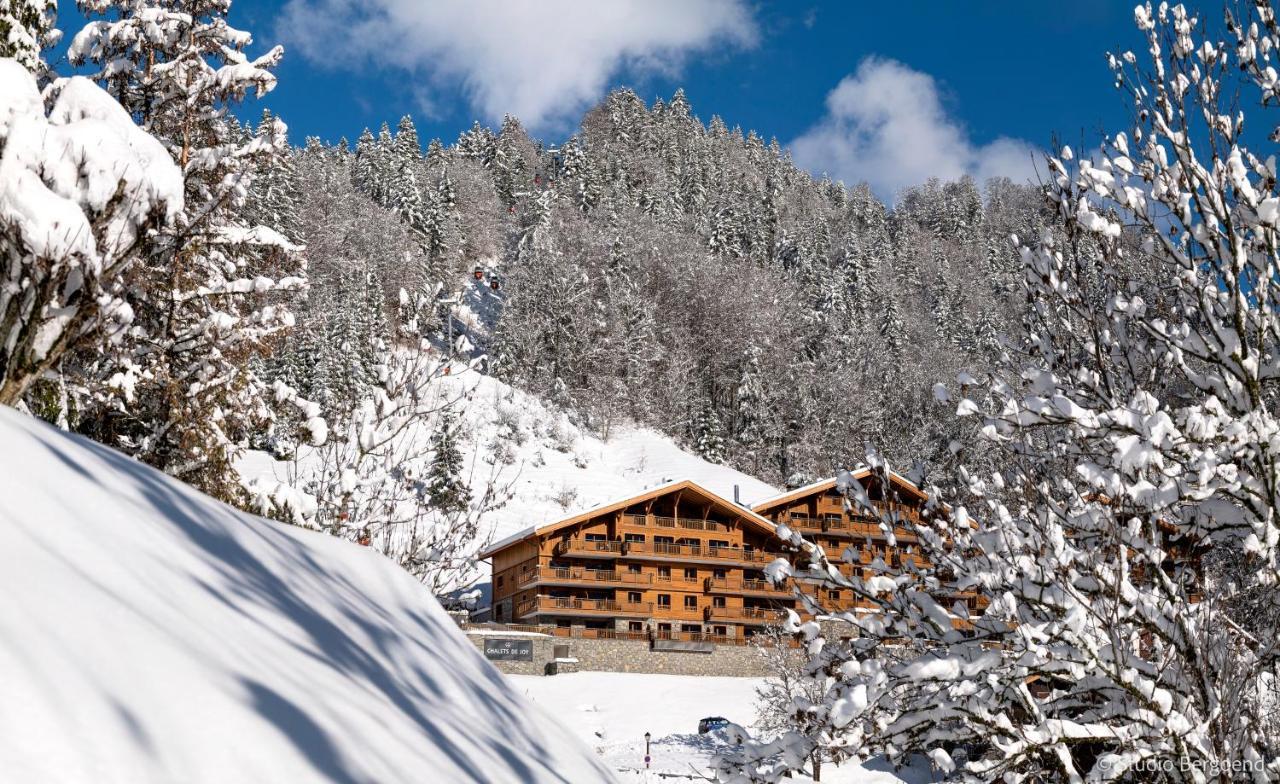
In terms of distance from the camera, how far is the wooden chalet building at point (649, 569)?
46.4m

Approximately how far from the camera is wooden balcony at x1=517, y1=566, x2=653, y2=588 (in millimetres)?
45969

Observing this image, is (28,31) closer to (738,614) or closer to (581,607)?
(581,607)

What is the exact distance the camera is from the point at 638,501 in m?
47.6

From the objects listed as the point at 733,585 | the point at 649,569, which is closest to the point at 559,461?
the point at 649,569

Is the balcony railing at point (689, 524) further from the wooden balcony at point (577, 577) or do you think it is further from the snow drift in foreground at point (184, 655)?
the snow drift in foreground at point (184, 655)

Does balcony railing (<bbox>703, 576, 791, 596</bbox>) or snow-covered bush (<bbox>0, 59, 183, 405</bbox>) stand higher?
balcony railing (<bbox>703, 576, 791, 596</bbox>)

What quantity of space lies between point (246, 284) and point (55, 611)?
41.9ft

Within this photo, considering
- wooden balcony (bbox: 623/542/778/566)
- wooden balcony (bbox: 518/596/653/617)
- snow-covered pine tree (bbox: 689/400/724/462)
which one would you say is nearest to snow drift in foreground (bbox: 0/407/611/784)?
wooden balcony (bbox: 518/596/653/617)

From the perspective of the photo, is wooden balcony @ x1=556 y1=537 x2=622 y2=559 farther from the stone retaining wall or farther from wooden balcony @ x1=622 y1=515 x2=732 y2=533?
the stone retaining wall

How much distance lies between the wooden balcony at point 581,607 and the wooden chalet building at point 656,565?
49 millimetres

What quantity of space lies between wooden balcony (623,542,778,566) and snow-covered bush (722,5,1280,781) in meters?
→ 39.9

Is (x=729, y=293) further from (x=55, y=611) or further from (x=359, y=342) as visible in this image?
(x=55, y=611)

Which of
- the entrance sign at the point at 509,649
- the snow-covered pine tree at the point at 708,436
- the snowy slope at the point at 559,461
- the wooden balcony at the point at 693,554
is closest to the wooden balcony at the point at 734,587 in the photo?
the wooden balcony at the point at 693,554

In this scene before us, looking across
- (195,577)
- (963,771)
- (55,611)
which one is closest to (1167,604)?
(963,771)
